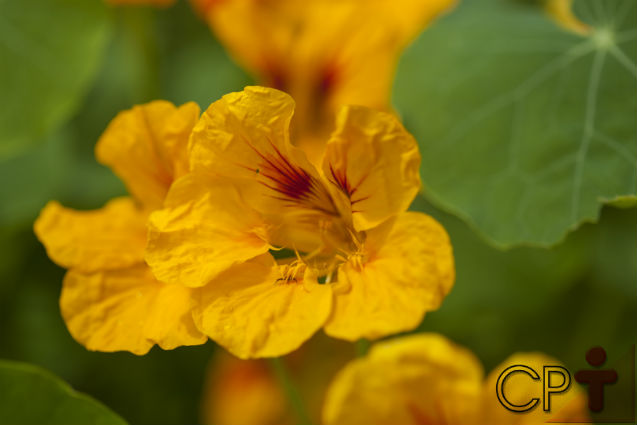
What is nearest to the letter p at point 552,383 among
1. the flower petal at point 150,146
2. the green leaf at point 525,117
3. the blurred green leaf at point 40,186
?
the green leaf at point 525,117

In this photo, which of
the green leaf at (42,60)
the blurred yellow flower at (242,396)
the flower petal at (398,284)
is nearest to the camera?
the flower petal at (398,284)

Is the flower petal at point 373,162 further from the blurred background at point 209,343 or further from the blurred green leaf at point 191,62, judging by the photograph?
the blurred green leaf at point 191,62

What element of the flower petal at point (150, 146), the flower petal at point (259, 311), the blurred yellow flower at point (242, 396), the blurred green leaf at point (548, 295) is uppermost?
the flower petal at point (150, 146)

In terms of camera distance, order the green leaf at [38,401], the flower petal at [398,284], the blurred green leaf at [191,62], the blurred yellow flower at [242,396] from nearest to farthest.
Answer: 1. the flower petal at [398,284]
2. the green leaf at [38,401]
3. the blurred yellow flower at [242,396]
4. the blurred green leaf at [191,62]

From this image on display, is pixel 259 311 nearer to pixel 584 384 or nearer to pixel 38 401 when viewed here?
pixel 38 401

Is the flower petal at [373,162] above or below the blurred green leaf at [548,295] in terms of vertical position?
above

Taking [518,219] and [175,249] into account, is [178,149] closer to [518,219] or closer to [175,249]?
[175,249]

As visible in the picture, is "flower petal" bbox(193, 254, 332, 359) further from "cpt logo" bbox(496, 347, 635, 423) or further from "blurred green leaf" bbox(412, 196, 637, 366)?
"blurred green leaf" bbox(412, 196, 637, 366)

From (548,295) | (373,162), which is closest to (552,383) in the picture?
(373,162)
